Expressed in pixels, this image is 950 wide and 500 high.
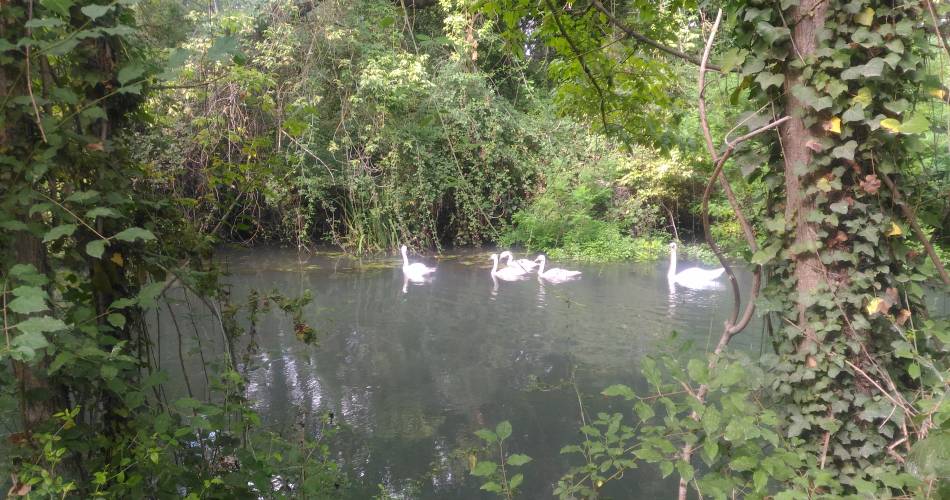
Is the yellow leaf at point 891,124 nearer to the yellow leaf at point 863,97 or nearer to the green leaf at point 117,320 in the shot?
the yellow leaf at point 863,97

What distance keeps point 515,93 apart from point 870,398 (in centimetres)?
1068

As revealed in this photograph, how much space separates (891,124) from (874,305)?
1.78 feet

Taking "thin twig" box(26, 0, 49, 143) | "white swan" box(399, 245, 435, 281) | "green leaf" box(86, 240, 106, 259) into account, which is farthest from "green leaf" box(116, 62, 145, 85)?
"white swan" box(399, 245, 435, 281)

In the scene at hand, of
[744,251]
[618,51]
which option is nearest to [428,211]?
[618,51]

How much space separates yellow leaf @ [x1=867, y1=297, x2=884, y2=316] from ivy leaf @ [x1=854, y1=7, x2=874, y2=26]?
825 mm

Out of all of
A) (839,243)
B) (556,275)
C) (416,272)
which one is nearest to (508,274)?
(556,275)

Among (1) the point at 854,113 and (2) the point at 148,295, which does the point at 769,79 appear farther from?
(2) the point at 148,295

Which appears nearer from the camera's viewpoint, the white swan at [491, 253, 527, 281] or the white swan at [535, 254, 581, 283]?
the white swan at [535, 254, 581, 283]

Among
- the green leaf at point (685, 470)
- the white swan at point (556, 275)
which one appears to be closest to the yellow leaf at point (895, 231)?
the green leaf at point (685, 470)

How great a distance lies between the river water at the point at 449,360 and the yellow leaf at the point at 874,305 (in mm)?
586

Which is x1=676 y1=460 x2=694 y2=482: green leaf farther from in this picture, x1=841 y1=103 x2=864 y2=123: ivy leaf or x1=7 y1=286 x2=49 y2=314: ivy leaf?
x1=7 y1=286 x2=49 y2=314: ivy leaf

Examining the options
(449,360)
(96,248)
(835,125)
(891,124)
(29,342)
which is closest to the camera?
(29,342)

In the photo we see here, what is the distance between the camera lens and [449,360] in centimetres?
506

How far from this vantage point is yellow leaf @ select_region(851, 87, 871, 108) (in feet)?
6.14
